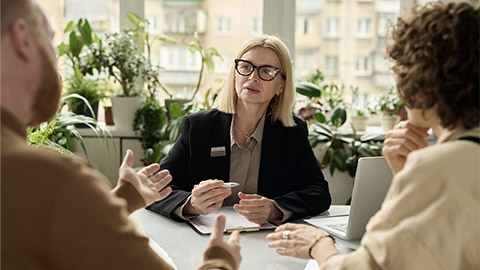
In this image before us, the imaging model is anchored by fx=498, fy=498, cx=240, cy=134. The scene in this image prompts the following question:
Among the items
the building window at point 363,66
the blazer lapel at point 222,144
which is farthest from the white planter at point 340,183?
the blazer lapel at point 222,144

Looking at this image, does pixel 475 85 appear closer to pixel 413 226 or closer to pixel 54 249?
pixel 413 226

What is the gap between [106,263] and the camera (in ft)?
2.58

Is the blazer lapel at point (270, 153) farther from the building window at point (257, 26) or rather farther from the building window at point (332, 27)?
the building window at point (332, 27)

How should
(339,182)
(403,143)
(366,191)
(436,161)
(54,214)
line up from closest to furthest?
(54,214) < (436,161) < (403,143) < (366,191) < (339,182)

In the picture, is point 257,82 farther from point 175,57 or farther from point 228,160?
point 175,57

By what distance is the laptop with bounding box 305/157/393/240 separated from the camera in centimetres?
149

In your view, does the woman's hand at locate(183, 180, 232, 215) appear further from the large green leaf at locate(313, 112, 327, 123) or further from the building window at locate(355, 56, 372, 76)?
the building window at locate(355, 56, 372, 76)

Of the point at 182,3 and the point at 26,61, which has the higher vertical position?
the point at 182,3

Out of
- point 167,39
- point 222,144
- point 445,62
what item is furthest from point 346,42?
point 445,62

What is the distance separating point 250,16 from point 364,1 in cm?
93

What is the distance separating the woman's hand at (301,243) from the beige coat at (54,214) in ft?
1.58

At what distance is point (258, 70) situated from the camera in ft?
7.32

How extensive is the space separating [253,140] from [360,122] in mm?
1834

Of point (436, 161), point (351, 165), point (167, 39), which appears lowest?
point (351, 165)
